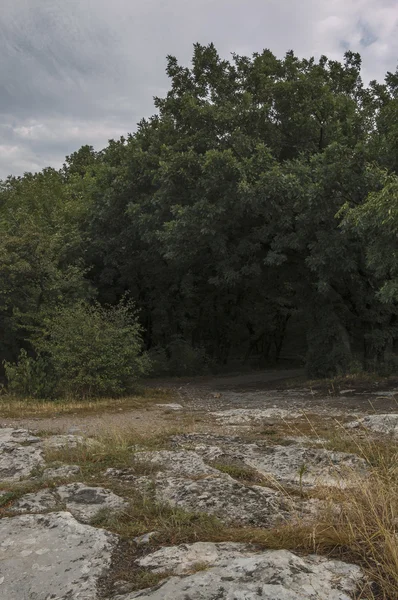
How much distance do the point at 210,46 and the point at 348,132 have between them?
21.2 feet

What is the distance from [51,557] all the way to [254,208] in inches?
509

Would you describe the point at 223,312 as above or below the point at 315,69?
below

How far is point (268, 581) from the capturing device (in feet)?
8.45

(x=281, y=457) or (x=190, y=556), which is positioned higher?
(x=190, y=556)

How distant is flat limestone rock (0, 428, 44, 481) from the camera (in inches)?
223

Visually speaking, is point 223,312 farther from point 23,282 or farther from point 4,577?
point 4,577

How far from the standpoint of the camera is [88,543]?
11.0ft

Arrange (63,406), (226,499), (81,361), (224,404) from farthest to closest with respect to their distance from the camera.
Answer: (81,361), (224,404), (63,406), (226,499)

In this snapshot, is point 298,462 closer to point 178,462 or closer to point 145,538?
point 178,462

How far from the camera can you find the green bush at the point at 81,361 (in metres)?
14.1

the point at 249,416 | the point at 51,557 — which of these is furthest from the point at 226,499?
the point at 249,416

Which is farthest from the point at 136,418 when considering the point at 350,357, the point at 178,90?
the point at 178,90

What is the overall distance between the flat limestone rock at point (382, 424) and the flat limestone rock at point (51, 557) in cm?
486

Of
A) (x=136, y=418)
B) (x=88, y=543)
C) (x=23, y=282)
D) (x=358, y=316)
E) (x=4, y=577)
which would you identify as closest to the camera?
(x=4, y=577)
